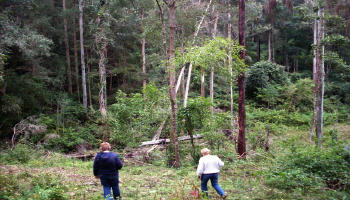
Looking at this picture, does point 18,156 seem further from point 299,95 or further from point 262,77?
point 299,95

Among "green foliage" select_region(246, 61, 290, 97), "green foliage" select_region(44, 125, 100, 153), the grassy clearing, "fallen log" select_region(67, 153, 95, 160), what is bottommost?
"fallen log" select_region(67, 153, 95, 160)

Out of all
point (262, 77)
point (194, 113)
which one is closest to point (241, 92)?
point (194, 113)

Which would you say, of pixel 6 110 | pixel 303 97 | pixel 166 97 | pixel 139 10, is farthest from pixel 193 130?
pixel 303 97

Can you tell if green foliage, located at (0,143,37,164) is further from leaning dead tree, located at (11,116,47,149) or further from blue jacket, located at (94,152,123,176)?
blue jacket, located at (94,152,123,176)

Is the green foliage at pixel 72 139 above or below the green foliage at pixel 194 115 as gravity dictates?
below

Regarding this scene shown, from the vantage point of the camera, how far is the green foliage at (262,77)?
1120 inches

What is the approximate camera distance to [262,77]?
92.7ft

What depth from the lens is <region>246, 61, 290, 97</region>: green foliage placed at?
28.4 metres

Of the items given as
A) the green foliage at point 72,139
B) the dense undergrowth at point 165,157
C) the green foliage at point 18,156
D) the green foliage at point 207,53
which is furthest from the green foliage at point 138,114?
the green foliage at point 72,139

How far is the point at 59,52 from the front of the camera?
26.2 meters

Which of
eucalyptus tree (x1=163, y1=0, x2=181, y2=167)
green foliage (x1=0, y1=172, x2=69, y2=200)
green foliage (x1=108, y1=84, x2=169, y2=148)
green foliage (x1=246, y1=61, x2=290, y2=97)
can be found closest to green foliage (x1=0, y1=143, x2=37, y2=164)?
green foliage (x1=108, y1=84, x2=169, y2=148)

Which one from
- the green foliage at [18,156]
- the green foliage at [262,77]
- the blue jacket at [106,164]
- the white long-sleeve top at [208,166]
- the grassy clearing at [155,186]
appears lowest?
the green foliage at [18,156]

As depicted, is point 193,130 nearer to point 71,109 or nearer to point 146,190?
point 146,190

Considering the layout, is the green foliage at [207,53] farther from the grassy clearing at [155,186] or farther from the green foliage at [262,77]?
the green foliage at [262,77]
